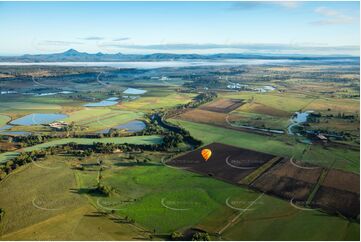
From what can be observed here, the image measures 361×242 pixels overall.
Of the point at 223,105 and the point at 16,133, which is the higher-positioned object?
the point at 223,105

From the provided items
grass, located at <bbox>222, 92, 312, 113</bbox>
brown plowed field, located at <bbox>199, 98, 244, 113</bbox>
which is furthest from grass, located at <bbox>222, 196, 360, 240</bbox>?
grass, located at <bbox>222, 92, 312, 113</bbox>

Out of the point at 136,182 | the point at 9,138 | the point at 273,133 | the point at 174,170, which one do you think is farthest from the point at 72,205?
the point at 273,133

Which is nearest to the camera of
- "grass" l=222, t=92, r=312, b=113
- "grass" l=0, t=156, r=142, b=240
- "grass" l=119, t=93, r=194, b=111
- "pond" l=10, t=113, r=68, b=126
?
"grass" l=0, t=156, r=142, b=240

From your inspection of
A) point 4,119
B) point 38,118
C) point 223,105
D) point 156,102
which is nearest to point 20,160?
point 38,118

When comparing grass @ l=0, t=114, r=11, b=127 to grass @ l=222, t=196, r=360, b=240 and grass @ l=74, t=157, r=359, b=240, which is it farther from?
grass @ l=222, t=196, r=360, b=240

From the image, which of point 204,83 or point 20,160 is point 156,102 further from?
point 20,160

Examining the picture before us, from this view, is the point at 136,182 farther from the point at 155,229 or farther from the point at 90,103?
the point at 90,103

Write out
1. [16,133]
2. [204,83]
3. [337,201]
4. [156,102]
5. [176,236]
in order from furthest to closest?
1. [204,83]
2. [156,102]
3. [16,133]
4. [337,201]
5. [176,236]

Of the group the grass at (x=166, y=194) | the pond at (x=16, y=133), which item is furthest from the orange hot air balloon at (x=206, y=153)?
the pond at (x=16, y=133)
